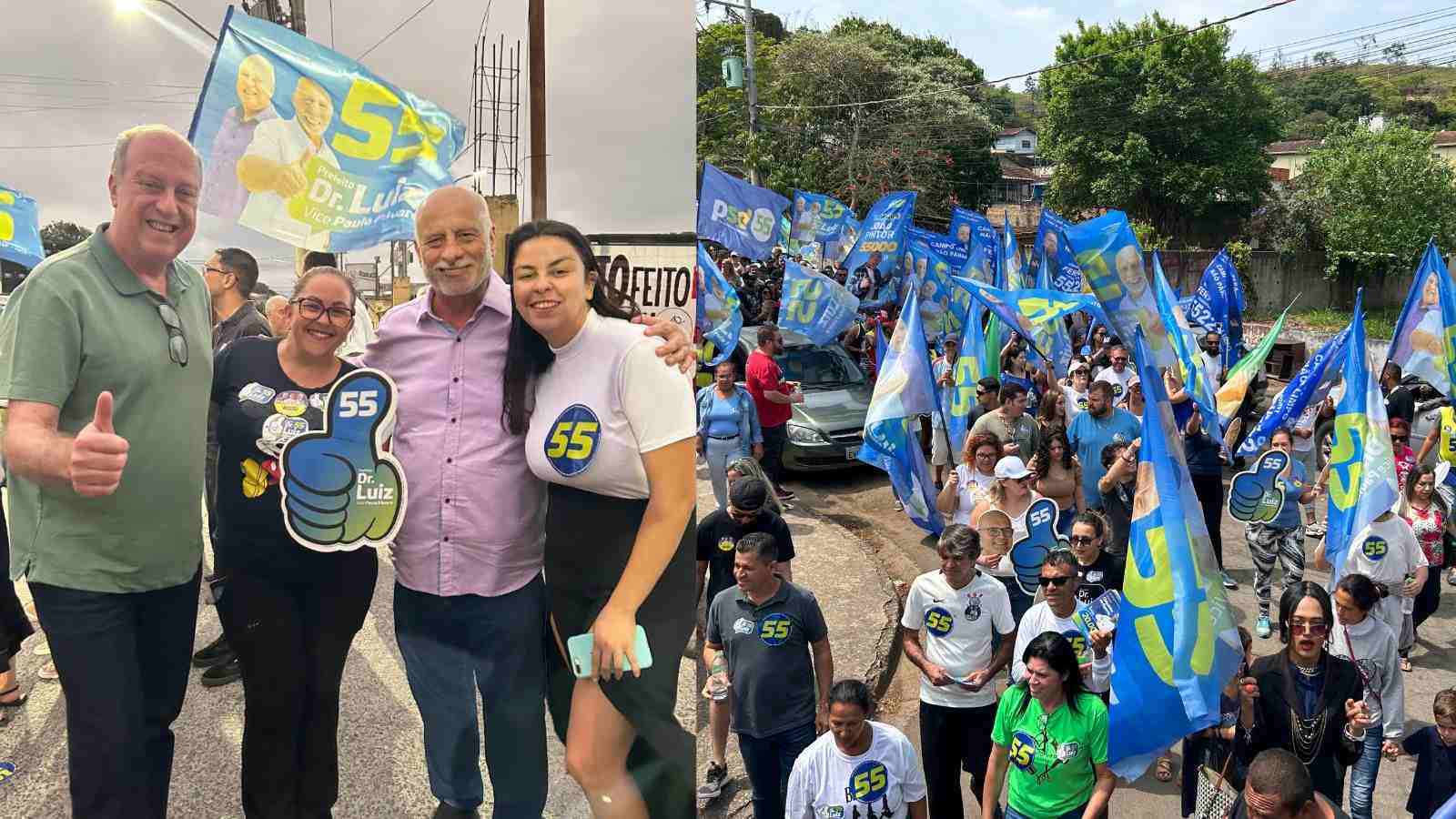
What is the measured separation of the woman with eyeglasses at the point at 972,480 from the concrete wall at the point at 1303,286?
27406 millimetres

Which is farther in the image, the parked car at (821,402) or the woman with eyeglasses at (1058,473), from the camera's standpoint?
the parked car at (821,402)

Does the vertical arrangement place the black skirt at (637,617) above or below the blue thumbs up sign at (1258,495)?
above

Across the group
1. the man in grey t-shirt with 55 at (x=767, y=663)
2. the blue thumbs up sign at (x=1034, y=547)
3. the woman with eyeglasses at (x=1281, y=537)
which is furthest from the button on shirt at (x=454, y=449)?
the woman with eyeglasses at (x=1281, y=537)

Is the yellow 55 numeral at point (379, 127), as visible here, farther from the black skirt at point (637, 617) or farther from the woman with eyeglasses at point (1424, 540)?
the woman with eyeglasses at point (1424, 540)

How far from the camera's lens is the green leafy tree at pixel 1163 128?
35375 millimetres

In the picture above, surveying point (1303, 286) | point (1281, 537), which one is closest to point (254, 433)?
point (1281, 537)

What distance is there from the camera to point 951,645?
14.0ft

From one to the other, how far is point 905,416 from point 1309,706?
2.89 metres

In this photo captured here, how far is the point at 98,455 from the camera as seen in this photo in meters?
1.63

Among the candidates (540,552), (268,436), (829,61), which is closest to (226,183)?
(268,436)

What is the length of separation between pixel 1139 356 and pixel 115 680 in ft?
13.1

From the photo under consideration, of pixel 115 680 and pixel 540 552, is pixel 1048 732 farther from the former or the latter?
pixel 115 680

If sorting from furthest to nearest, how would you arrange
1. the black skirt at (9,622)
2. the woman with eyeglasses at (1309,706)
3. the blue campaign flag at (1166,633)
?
the woman with eyeglasses at (1309,706) < the blue campaign flag at (1166,633) < the black skirt at (9,622)

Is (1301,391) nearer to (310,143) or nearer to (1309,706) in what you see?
(1309,706)
